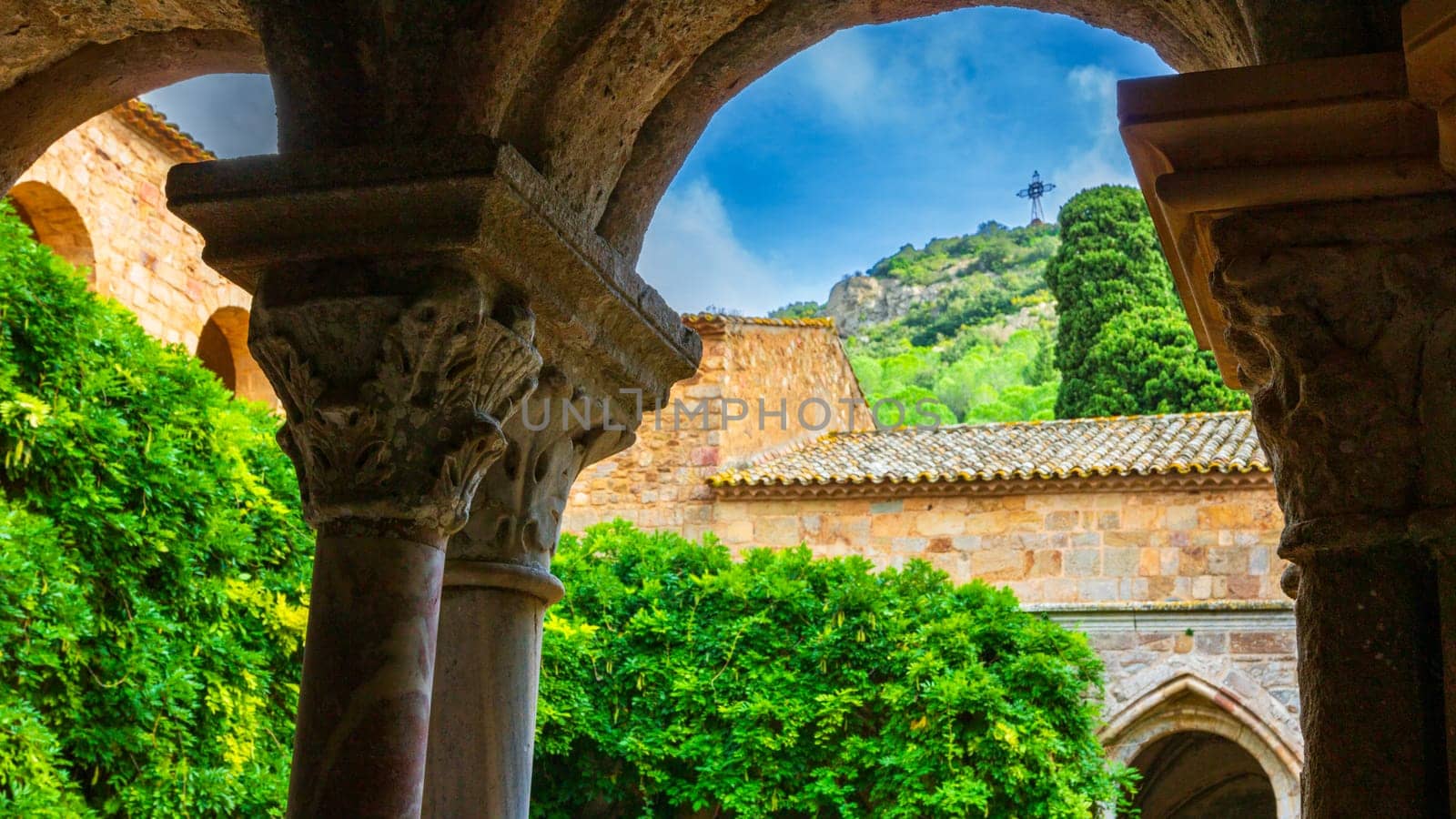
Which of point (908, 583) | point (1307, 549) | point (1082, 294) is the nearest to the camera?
point (1307, 549)

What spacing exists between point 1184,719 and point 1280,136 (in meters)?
13.1

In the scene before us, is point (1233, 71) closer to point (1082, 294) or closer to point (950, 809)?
point (950, 809)

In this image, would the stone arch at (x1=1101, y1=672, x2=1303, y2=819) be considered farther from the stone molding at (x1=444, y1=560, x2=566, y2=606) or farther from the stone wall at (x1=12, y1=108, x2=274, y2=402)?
the stone molding at (x1=444, y1=560, x2=566, y2=606)

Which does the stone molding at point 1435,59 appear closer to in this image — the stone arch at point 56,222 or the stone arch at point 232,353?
the stone arch at point 56,222

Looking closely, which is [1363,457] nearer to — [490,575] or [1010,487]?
[490,575]

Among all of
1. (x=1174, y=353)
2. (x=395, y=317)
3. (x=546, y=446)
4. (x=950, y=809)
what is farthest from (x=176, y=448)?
(x=1174, y=353)

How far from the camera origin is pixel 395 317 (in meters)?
2.78

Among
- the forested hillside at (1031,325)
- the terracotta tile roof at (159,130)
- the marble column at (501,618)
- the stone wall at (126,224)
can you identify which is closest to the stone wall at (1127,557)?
the stone wall at (126,224)

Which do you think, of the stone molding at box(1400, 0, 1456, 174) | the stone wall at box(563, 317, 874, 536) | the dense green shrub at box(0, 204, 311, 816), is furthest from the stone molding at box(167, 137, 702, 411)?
the stone wall at box(563, 317, 874, 536)

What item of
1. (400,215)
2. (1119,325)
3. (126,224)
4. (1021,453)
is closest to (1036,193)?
(1119,325)

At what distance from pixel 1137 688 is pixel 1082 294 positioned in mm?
12210

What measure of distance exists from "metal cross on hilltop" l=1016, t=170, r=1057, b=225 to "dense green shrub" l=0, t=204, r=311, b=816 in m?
65.9

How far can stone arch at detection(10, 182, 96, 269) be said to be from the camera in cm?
1211

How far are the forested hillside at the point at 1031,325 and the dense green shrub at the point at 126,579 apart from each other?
55.6 feet
